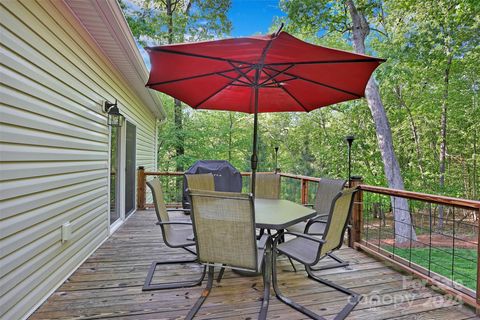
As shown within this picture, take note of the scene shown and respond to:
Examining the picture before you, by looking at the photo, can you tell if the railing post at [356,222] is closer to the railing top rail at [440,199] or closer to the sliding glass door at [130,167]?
the railing top rail at [440,199]

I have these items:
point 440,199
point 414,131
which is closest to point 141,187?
point 440,199

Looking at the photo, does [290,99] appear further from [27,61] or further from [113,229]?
[113,229]

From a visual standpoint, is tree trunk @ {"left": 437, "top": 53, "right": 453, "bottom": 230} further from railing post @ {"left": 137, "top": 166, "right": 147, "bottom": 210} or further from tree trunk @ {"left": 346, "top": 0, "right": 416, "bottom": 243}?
railing post @ {"left": 137, "top": 166, "right": 147, "bottom": 210}

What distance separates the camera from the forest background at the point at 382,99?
21.4 feet

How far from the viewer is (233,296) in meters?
2.38

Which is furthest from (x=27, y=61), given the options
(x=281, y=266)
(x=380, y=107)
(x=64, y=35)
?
(x=380, y=107)

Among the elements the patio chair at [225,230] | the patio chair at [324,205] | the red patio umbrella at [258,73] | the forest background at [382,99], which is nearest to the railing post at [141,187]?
the red patio umbrella at [258,73]

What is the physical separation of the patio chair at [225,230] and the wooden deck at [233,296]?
233 mm

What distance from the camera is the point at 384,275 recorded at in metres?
2.86

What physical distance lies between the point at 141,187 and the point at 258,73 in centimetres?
441

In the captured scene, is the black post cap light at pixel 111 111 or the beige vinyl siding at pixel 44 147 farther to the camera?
the black post cap light at pixel 111 111

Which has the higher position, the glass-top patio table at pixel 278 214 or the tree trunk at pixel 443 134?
the tree trunk at pixel 443 134

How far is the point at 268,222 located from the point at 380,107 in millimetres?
6501

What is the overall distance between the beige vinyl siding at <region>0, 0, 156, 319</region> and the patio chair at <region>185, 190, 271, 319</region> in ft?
3.97
